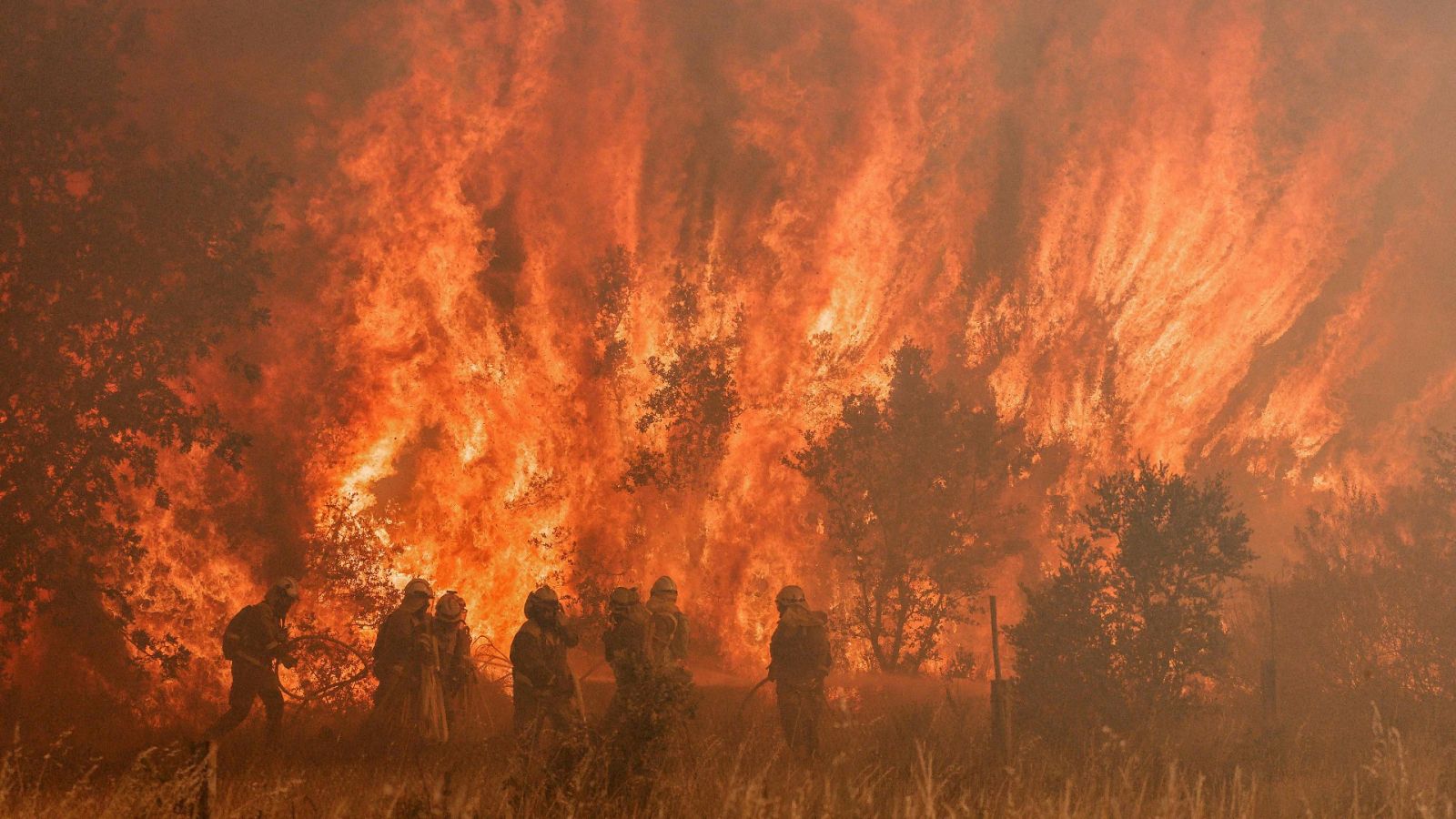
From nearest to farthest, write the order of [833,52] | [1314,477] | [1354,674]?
[1354,674], [833,52], [1314,477]

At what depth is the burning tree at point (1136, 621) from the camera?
1788 centimetres

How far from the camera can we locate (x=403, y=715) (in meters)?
13.9

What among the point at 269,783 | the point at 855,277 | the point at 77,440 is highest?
the point at 855,277

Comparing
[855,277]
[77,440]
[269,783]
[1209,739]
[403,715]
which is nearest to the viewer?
[269,783]

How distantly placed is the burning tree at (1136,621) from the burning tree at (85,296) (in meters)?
14.4

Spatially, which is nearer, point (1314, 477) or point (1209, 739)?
point (1209, 739)

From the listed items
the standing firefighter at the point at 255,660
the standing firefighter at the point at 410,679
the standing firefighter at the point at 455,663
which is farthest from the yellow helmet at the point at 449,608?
the standing firefighter at the point at 255,660

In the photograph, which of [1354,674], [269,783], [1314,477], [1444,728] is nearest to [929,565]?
[1354,674]

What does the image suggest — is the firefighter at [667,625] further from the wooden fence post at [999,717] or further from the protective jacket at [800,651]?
the wooden fence post at [999,717]

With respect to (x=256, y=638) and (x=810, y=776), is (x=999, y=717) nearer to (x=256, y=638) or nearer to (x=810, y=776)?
(x=810, y=776)

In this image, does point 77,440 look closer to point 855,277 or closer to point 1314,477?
point 855,277

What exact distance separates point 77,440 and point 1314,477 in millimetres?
46895

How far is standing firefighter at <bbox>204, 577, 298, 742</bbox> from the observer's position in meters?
14.3

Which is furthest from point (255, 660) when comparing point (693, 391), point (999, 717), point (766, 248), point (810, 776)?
point (766, 248)
